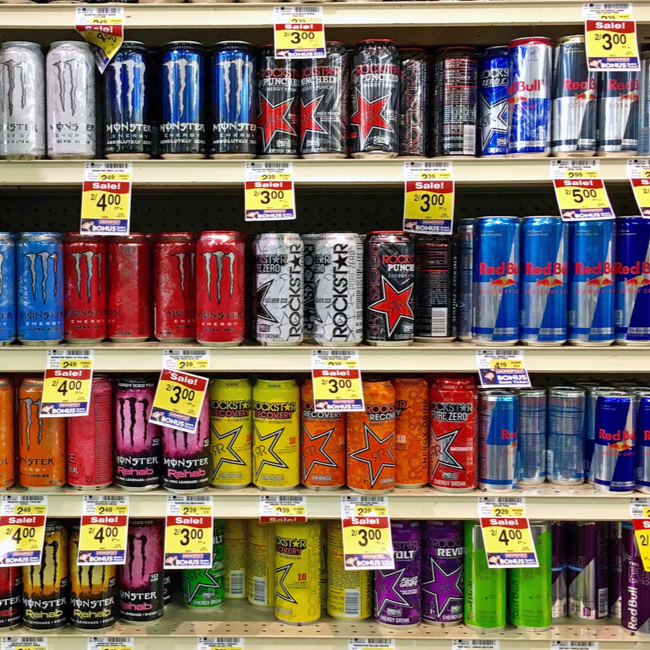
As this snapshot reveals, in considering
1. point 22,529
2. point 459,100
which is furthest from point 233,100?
point 22,529

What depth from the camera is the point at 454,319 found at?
166cm

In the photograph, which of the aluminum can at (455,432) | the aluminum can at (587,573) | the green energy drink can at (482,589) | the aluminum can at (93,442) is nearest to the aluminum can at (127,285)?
the aluminum can at (93,442)

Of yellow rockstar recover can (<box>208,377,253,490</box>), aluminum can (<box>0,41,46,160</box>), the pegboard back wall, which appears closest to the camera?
aluminum can (<box>0,41,46,160</box>)

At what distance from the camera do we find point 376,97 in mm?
1542

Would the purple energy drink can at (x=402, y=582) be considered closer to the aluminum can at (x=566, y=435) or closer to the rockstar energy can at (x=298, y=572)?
the rockstar energy can at (x=298, y=572)

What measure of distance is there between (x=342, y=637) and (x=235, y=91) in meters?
1.34

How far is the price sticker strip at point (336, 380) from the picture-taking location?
151cm

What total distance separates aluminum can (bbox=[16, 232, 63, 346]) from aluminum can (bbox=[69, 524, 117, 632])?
0.52m

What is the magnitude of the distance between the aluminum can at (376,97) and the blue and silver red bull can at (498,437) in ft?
2.14

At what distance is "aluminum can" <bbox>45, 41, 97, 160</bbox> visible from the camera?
151 centimetres

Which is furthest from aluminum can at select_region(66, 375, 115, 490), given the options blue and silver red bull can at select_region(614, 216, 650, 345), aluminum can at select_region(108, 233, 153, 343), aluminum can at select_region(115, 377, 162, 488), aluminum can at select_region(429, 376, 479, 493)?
blue and silver red bull can at select_region(614, 216, 650, 345)

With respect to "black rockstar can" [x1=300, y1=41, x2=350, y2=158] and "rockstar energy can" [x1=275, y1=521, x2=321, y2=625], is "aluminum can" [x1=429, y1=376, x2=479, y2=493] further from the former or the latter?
"black rockstar can" [x1=300, y1=41, x2=350, y2=158]

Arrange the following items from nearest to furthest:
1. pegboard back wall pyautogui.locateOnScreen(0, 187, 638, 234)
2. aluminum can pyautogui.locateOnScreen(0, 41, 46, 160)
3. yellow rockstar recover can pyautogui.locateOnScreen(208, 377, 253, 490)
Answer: aluminum can pyautogui.locateOnScreen(0, 41, 46, 160), yellow rockstar recover can pyautogui.locateOnScreen(208, 377, 253, 490), pegboard back wall pyautogui.locateOnScreen(0, 187, 638, 234)

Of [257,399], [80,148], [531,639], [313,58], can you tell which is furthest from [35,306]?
[531,639]
